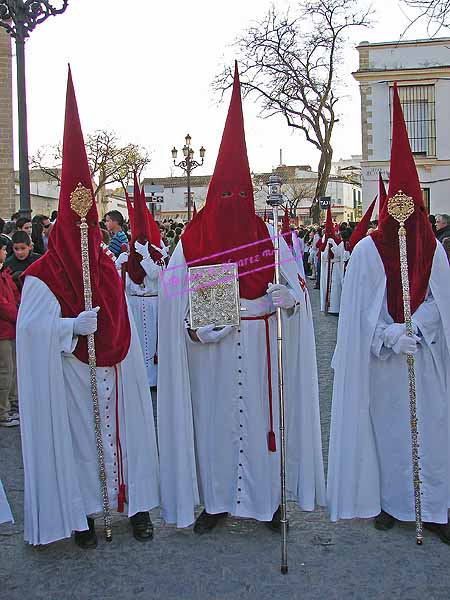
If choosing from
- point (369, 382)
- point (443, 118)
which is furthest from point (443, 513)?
point (443, 118)

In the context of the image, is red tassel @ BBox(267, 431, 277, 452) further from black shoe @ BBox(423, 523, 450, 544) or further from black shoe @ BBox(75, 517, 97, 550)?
black shoe @ BBox(75, 517, 97, 550)

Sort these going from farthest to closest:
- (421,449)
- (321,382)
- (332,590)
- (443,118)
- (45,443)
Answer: (443,118), (321,382), (421,449), (45,443), (332,590)

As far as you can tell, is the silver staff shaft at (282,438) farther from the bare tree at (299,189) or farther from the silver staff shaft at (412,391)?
the bare tree at (299,189)

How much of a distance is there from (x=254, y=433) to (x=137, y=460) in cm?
78

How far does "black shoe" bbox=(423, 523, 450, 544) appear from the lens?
4.50 meters

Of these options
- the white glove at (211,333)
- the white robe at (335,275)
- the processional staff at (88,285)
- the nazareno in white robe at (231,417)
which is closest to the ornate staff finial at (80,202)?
the processional staff at (88,285)

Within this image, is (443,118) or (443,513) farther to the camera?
(443,118)

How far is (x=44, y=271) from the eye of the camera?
14.7 feet

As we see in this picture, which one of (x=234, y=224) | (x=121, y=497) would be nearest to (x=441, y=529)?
(x=121, y=497)

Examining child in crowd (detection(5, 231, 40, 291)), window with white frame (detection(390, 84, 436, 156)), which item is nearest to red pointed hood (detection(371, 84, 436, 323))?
child in crowd (detection(5, 231, 40, 291))

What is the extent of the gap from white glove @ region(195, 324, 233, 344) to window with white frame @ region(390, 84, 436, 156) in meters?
28.4

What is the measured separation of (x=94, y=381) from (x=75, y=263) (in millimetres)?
746

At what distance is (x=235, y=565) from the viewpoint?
4289mm

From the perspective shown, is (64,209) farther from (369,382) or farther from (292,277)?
(369,382)
